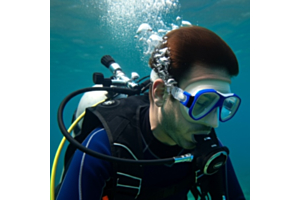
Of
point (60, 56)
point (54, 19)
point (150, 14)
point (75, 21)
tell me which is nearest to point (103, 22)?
point (75, 21)

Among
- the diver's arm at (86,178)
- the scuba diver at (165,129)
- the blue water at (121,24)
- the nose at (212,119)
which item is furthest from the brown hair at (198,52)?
the blue water at (121,24)

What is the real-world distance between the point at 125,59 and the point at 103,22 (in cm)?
801

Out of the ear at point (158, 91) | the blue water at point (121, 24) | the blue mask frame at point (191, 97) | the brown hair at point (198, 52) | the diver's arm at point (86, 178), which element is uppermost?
the blue water at point (121, 24)

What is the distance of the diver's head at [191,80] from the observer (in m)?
1.86

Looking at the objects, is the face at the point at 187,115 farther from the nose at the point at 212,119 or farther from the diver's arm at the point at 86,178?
the diver's arm at the point at 86,178

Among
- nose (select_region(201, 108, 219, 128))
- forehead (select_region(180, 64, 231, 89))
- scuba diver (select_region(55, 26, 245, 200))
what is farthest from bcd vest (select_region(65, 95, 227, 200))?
forehead (select_region(180, 64, 231, 89))

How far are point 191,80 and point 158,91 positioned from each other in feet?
1.10

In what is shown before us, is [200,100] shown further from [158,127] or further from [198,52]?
[158,127]

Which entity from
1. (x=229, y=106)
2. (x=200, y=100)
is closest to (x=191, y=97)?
(x=200, y=100)

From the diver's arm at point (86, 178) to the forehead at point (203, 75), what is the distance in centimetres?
99

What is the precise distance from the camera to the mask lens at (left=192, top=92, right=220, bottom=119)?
6.23 ft

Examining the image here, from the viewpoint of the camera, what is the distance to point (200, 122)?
1.94 m

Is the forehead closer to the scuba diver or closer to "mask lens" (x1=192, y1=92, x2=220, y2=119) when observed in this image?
the scuba diver

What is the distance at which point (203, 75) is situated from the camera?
1.86 meters
